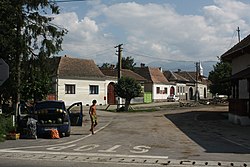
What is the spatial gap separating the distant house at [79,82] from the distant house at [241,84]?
2454cm

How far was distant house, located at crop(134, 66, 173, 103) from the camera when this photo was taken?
75.0m

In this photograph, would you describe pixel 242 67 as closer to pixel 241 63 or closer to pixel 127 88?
pixel 241 63

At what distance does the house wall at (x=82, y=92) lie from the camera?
176ft

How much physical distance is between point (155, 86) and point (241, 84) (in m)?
44.8

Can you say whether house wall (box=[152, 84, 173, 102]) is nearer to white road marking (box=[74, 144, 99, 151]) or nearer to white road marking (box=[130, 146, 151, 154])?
white road marking (box=[74, 144, 99, 151])

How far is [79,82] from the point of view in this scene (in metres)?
56.2

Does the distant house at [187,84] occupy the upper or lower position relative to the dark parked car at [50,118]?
upper

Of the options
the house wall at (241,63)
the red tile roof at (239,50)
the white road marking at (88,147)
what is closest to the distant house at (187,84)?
the red tile roof at (239,50)

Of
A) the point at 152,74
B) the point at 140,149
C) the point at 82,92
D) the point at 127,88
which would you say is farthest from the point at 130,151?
the point at 152,74

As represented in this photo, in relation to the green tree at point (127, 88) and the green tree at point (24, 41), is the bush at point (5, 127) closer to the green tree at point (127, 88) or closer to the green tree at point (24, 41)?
the green tree at point (24, 41)

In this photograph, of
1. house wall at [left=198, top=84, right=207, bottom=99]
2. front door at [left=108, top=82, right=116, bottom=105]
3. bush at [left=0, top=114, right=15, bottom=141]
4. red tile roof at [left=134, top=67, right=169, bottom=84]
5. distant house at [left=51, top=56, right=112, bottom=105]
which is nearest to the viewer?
bush at [left=0, top=114, right=15, bottom=141]

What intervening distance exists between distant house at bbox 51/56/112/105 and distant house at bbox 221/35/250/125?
80.5ft

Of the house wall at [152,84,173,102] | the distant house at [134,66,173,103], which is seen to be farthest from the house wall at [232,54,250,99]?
the house wall at [152,84,173,102]

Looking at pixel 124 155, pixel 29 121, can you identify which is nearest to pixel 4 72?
pixel 29 121
